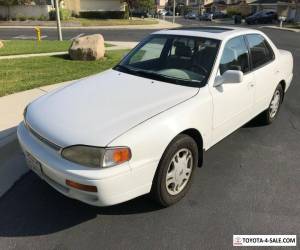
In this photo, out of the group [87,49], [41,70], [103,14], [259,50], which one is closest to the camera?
[259,50]

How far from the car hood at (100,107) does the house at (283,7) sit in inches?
1921

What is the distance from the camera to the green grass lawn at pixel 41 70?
316 inches

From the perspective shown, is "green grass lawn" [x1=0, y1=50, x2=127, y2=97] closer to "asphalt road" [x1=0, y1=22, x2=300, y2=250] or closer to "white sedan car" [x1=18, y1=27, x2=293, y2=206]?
"asphalt road" [x1=0, y1=22, x2=300, y2=250]

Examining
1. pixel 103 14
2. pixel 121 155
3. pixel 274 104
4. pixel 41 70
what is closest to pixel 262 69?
pixel 274 104

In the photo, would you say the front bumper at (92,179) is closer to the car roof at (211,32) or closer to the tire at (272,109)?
the car roof at (211,32)

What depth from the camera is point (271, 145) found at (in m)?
5.08

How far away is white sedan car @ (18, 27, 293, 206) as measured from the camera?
295cm

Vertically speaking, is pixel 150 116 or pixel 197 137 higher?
pixel 150 116

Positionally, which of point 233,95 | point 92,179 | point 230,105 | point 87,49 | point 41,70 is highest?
point 233,95

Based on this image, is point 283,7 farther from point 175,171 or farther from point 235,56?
point 175,171

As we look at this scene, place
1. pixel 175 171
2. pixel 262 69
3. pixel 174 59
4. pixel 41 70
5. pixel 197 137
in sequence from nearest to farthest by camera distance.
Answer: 1. pixel 175 171
2. pixel 197 137
3. pixel 174 59
4. pixel 262 69
5. pixel 41 70

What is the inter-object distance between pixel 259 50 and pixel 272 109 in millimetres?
1163

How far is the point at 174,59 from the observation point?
4.36 m

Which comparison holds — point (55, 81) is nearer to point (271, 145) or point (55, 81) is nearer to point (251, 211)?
point (271, 145)
